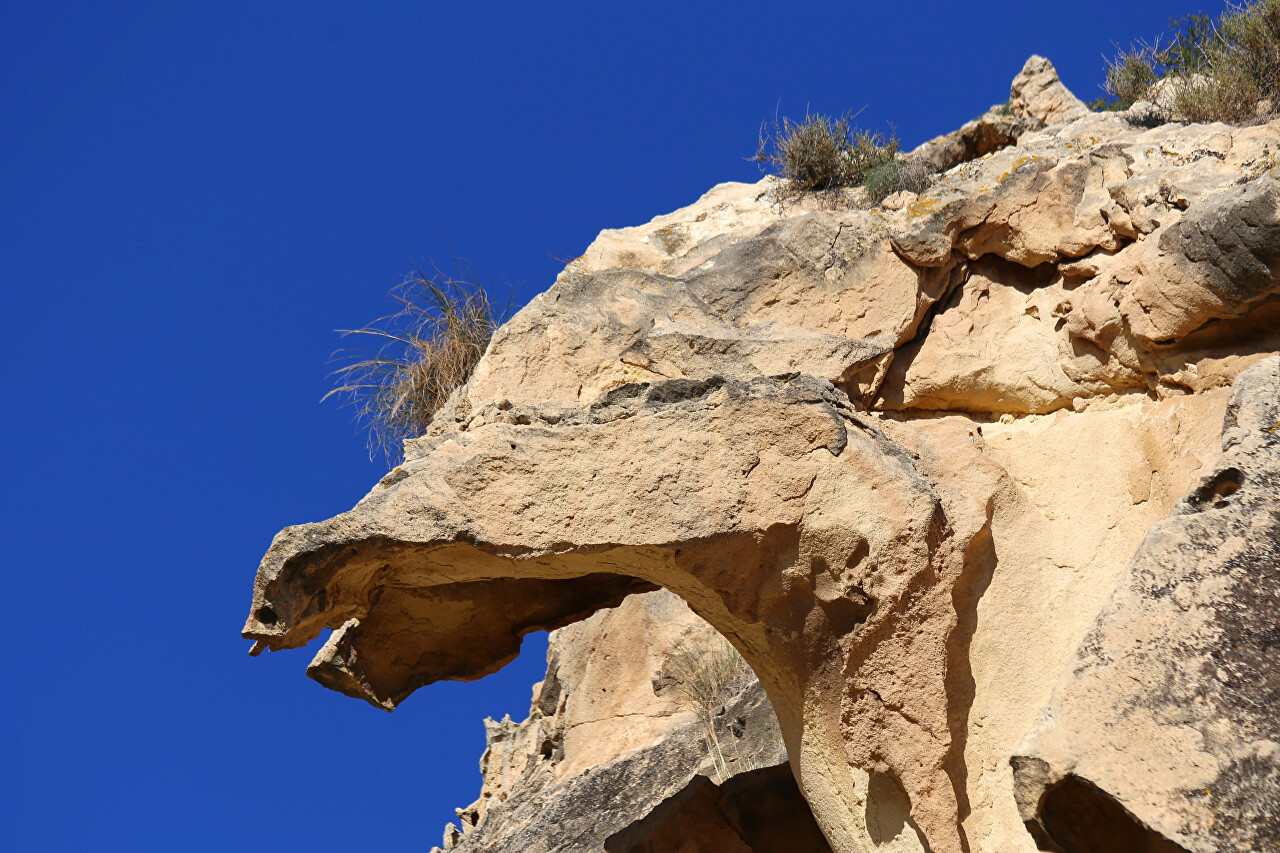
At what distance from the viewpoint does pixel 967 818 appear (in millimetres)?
4598

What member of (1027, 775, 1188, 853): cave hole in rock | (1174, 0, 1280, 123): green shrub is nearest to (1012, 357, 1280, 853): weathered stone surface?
(1027, 775, 1188, 853): cave hole in rock

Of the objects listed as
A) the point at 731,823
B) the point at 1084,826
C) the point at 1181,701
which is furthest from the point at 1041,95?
the point at 1084,826

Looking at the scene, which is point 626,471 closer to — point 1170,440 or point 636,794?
point 1170,440

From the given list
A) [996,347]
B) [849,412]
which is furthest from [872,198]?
[849,412]

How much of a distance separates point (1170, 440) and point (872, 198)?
2.83 meters

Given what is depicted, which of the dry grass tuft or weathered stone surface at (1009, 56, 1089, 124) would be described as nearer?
the dry grass tuft

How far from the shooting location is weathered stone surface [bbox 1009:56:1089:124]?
8773 millimetres

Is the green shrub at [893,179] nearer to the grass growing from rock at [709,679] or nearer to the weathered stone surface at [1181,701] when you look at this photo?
the grass growing from rock at [709,679]

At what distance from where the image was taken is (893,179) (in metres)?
7.09

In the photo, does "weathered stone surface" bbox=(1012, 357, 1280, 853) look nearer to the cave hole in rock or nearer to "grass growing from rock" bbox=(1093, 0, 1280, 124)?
the cave hole in rock

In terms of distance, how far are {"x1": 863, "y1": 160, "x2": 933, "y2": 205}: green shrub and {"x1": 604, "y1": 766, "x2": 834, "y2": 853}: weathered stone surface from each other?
3375mm

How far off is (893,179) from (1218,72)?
2148 millimetres

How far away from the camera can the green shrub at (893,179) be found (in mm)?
6922

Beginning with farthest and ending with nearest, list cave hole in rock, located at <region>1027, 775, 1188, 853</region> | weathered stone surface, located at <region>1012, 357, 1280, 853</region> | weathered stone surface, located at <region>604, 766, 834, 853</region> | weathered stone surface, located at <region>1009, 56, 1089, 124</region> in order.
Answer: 1. weathered stone surface, located at <region>1009, 56, 1089, 124</region>
2. weathered stone surface, located at <region>604, 766, 834, 853</region>
3. cave hole in rock, located at <region>1027, 775, 1188, 853</region>
4. weathered stone surface, located at <region>1012, 357, 1280, 853</region>
